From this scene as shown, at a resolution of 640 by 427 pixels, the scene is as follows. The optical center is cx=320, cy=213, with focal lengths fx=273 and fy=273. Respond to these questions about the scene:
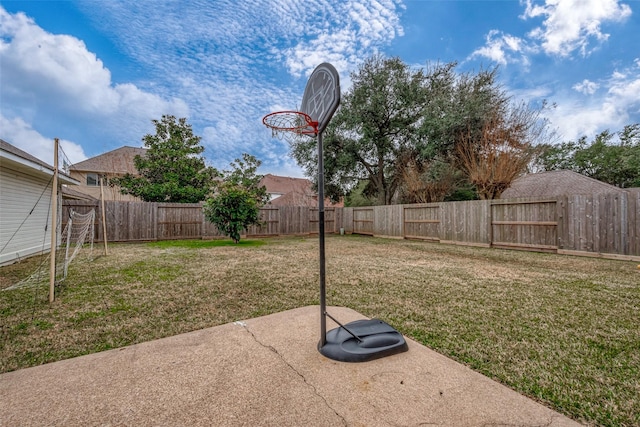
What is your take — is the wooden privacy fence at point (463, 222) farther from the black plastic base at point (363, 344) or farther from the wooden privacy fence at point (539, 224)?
the black plastic base at point (363, 344)

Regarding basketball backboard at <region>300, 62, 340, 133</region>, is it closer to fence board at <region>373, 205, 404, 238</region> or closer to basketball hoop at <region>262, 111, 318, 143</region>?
basketball hoop at <region>262, 111, 318, 143</region>

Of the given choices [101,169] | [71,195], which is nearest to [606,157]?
[71,195]

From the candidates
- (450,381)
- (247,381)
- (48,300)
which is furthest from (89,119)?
(450,381)

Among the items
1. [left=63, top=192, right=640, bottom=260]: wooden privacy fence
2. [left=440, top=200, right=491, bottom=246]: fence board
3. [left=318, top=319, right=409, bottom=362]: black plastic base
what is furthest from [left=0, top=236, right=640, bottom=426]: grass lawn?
[left=440, top=200, right=491, bottom=246]: fence board

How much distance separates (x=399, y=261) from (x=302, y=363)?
4.35 meters

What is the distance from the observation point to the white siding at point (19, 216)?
5453 mm

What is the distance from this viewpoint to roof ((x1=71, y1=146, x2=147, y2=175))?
18.8 metres

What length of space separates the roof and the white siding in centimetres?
1316

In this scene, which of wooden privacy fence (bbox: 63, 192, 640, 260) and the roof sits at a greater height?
the roof

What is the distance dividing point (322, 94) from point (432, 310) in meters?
2.22

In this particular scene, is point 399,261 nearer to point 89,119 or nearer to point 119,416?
point 119,416

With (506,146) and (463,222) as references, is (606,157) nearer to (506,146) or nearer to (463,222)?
(506,146)

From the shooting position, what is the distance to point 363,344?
176cm

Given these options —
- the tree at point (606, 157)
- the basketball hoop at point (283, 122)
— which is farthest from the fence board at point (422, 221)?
the tree at point (606, 157)
